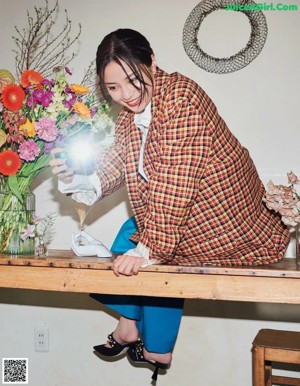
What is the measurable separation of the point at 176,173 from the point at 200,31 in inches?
38.5

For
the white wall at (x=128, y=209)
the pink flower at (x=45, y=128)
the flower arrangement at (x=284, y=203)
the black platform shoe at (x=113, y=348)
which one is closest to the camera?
the flower arrangement at (x=284, y=203)

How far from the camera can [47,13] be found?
7.57 ft

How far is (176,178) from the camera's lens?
4.50 ft

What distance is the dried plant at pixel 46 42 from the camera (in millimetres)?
2275

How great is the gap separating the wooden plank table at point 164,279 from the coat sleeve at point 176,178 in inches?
3.6

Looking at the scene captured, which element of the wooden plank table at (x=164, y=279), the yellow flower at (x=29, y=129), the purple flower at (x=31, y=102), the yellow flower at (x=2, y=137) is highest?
the purple flower at (x=31, y=102)

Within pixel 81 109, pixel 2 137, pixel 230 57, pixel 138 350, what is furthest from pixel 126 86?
pixel 138 350

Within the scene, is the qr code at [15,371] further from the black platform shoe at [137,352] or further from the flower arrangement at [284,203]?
the flower arrangement at [284,203]

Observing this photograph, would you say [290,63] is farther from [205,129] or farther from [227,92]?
[205,129]

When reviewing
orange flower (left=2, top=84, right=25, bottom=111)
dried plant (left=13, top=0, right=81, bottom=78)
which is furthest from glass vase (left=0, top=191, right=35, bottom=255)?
dried plant (left=13, top=0, right=81, bottom=78)

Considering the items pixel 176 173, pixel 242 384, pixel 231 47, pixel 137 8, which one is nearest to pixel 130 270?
pixel 176 173

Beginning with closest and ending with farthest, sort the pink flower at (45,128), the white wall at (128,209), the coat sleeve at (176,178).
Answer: the coat sleeve at (176,178) < the pink flower at (45,128) < the white wall at (128,209)

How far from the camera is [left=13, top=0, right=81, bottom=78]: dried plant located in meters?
2.28

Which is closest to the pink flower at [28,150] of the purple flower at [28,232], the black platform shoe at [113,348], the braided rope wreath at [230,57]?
the purple flower at [28,232]
